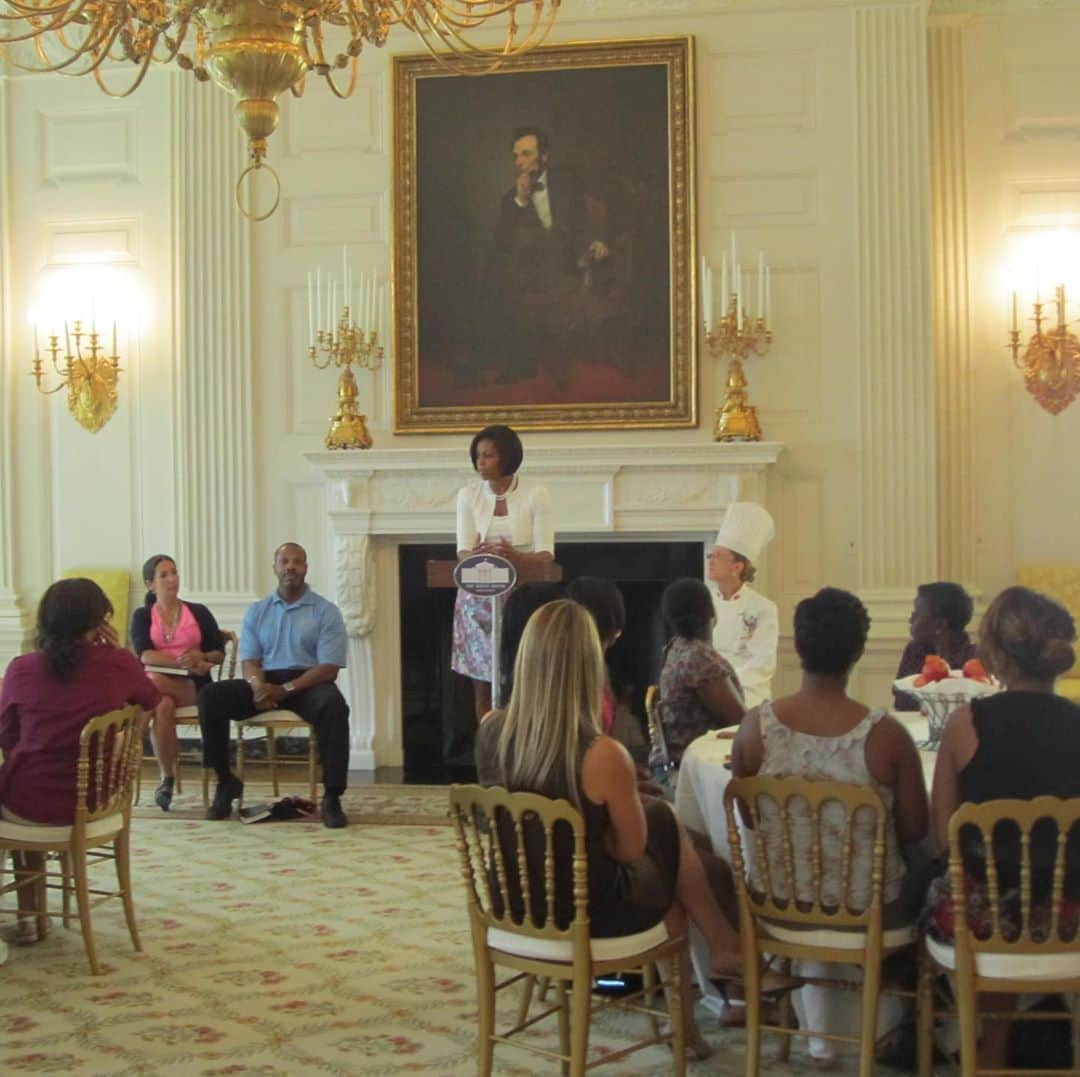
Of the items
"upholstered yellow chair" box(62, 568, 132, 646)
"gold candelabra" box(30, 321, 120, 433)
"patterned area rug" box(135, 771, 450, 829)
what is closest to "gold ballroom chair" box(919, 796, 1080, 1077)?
"patterned area rug" box(135, 771, 450, 829)

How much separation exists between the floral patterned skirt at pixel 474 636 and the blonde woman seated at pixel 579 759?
2.62 m

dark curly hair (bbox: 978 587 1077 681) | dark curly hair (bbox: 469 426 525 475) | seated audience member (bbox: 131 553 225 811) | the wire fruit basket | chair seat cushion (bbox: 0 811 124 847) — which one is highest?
dark curly hair (bbox: 469 426 525 475)

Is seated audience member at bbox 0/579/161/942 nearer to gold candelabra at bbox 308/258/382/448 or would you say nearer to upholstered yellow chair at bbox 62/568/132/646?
gold candelabra at bbox 308/258/382/448

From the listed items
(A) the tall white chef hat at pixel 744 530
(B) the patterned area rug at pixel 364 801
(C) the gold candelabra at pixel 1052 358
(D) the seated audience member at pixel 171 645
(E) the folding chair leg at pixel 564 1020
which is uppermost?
(C) the gold candelabra at pixel 1052 358

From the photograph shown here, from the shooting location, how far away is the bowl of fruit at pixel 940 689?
389 cm

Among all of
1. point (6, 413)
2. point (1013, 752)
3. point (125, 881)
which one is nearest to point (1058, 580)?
point (1013, 752)

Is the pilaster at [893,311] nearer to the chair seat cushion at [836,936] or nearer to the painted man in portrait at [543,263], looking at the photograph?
the painted man in portrait at [543,263]

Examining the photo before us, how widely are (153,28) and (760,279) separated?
4162 millimetres

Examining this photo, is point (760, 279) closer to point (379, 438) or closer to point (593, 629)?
point (379, 438)

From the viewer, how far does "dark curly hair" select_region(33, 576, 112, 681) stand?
4.60 metres

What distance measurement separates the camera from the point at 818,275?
784 cm

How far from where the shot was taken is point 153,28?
169 inches

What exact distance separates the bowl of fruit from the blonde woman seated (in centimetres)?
95

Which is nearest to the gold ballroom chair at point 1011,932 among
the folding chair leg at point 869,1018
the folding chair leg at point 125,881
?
the folding chair leg at point 869,1018
